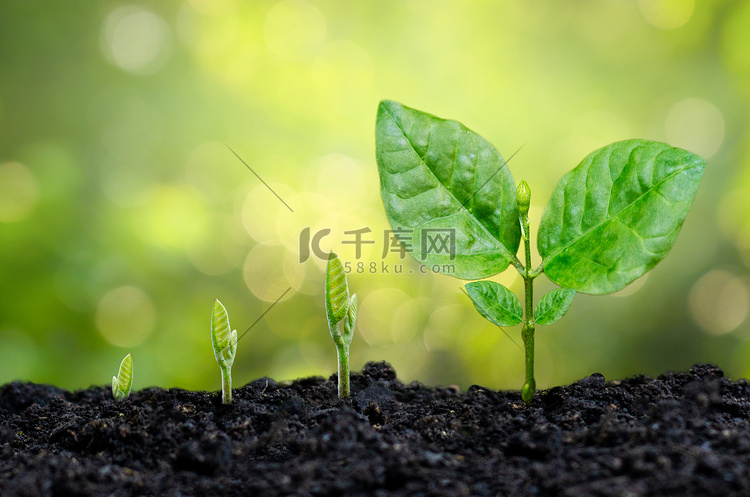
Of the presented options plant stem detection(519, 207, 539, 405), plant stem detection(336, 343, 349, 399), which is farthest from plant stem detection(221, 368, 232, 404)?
plant stem detection(519, 207, 539, 405)

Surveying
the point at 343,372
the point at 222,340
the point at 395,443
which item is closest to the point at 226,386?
the point at 222,340

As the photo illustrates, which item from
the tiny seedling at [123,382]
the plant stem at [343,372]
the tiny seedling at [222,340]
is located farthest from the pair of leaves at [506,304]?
the tiny seedling at [123,382]

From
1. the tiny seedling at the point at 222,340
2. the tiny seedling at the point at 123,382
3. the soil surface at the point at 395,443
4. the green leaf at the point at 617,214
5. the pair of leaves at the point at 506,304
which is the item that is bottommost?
the soil surface at the point at 395,443

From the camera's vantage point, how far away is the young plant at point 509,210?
84 cm

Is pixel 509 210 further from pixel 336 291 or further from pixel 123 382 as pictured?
pixel 123 382

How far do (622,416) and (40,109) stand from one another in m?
2.06

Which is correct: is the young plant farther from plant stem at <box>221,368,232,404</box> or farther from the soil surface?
plant stem at <box>221,368,232,404</box>

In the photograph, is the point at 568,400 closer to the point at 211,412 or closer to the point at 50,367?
the point at 211,412

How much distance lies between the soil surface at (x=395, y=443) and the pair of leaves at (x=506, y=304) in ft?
0.46

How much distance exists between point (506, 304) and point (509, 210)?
15cm

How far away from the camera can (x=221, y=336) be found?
0.92m

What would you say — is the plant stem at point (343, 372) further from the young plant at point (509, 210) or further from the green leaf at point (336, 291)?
the young plant at point (509, 210)

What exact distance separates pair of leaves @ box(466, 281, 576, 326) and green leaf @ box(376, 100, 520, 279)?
0.15ft

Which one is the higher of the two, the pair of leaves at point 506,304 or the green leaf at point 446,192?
the green leaf at point 446,192
